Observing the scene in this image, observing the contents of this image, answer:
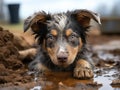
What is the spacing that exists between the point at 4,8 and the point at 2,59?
18.8 m

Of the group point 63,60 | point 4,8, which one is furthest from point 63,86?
point 4,8

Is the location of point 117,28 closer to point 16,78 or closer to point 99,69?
point 99,69

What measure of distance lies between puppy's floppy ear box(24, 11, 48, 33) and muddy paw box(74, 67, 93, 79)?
43.9 inches

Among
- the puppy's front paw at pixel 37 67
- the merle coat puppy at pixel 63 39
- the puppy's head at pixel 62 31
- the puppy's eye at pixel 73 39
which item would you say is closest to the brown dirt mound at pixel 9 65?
the puppy's front paw at pixel 37 67

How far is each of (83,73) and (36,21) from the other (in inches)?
52.6

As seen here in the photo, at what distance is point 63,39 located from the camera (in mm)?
6352

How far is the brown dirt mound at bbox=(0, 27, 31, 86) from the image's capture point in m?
5.80

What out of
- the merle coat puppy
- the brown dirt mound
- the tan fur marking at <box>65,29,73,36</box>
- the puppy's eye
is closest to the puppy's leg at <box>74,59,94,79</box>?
the merle coat puppy

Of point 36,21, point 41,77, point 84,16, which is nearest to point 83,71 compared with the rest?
point 41,77

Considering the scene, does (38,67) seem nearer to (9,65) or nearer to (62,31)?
(9,65)

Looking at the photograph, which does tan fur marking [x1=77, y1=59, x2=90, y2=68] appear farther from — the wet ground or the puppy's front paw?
the puppy's front paw

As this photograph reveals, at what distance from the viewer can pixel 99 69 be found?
279 inches

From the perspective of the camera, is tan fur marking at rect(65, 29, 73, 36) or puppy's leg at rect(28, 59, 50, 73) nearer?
tan fur marking at rect(65, 29, 73, 36)

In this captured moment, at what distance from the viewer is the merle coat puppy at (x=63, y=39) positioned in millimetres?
6203
